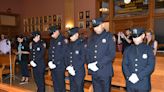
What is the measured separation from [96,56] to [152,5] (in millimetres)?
4645

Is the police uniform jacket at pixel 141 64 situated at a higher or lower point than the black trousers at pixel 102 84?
higher

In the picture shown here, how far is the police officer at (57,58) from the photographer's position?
4355 millimetres

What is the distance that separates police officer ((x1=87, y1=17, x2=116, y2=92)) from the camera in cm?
340

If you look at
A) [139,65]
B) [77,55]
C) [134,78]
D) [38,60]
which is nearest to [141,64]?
[139,65]

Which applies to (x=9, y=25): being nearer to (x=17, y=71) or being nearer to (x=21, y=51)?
(x=17, y=71)

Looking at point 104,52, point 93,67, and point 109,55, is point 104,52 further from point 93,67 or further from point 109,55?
point 93,67

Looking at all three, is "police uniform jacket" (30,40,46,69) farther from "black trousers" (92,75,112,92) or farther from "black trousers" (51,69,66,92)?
"black trousers" (92,75,112,92)

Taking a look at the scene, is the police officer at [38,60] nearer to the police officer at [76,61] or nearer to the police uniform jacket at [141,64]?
the police officer at [76,61]

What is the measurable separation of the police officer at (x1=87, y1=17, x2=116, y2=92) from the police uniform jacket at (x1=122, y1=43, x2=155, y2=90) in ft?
1.04

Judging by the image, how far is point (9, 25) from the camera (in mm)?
12727

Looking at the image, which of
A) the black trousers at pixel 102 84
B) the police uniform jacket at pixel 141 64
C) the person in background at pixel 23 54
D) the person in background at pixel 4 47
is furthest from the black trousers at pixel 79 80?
the person in background at pixel 4 47

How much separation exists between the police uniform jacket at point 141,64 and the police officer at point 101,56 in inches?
12.4

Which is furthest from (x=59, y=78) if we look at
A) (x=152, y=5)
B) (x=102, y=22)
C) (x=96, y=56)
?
(x=152, y=5)

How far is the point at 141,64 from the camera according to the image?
10.2ft
